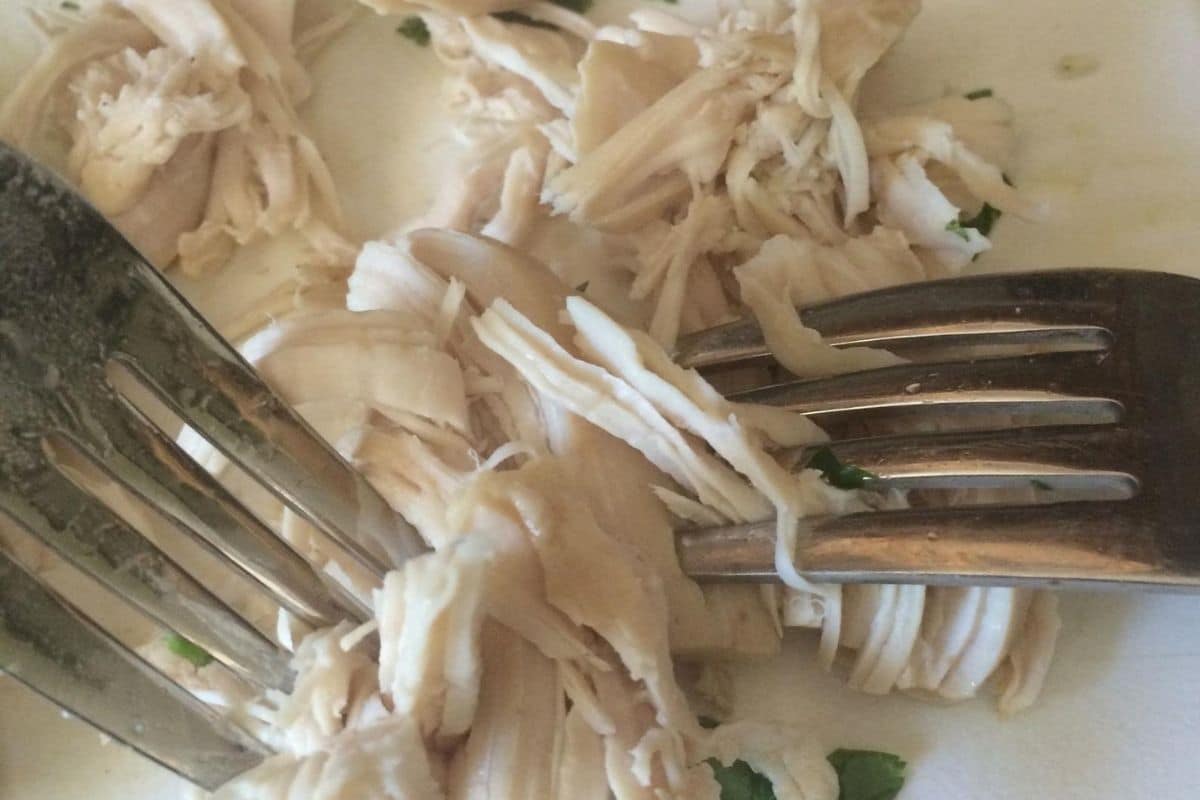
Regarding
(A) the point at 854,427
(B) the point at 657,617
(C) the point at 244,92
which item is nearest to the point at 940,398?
(A) the point at 854,427

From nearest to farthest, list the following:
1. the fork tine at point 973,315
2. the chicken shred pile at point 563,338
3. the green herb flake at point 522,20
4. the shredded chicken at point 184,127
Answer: the chicken shred pile at point 563,338 → the fork tine at point 973,315 → the shredded chicken at point 184,127 → the green herb flake at point 522,20

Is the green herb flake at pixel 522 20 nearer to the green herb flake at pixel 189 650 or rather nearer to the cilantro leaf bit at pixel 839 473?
Result: the cilantro leaf bit at pixel 839 473

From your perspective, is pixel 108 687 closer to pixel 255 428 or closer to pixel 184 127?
pixel 255 428

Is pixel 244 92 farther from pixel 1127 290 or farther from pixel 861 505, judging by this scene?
pixel 1127 290

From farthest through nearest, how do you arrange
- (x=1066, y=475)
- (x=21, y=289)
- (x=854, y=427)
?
(x=854, y=427)
(x=1066, y=475)
(x=21, y=289)

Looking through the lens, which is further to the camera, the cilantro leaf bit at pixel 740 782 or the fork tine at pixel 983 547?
the cilantro leaf bit at pixel 740 782

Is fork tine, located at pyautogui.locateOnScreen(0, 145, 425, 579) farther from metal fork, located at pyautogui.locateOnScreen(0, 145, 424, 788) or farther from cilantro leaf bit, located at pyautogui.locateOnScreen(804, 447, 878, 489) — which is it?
cilantro leaf bit, located at pyautogui.locateOnScreen(804, 447, 878, 489)

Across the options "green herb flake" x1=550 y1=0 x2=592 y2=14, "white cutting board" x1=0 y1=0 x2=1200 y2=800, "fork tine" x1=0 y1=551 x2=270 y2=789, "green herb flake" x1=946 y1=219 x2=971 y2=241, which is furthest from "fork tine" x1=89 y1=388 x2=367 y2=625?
"green herb flake" x1=550 y1=0 x2=592 y2=14

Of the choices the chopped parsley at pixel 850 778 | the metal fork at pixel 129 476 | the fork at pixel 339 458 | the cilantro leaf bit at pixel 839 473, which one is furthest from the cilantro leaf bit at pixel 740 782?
the metal fork at pixel 129 476
